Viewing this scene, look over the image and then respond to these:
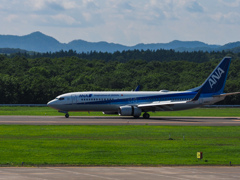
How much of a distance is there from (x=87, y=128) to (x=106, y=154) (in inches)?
736

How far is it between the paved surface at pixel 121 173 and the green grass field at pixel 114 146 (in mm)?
1781

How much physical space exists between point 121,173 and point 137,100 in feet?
159

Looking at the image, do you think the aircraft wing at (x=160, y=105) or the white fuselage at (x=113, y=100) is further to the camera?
the aircraft wing at (x=160, y=105)

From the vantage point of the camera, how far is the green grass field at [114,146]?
30609mm

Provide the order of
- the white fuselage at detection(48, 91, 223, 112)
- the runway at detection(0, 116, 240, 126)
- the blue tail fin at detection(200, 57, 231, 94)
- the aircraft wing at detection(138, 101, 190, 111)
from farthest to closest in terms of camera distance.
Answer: the blue tail fin at detection(200, 57, 231, 94) < the aircraft wing at detection(138, 101, 190, 111) < the white fuselage at detection(48, 91, 223, 112) < the runway at detection(0, 116, 240, 126)

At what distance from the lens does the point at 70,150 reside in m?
34.8

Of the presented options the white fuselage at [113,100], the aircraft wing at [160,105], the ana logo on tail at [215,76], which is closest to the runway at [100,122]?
the white fuselage at [113,100]

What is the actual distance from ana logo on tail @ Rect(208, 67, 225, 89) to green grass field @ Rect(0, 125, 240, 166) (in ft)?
78.3

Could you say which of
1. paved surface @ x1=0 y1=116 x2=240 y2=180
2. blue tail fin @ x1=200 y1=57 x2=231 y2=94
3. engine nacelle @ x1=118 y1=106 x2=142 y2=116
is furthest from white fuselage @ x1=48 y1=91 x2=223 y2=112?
paved surface @ x1=0 y1=116 x2=240 y2=180

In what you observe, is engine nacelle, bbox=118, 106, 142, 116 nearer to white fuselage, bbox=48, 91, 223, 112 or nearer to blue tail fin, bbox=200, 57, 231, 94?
white fuselage, bbox=48, 91, 223, 112

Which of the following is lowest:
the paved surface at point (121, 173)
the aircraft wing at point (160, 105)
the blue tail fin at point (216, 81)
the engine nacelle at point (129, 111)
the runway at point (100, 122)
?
the paved surface at point (121, 173)

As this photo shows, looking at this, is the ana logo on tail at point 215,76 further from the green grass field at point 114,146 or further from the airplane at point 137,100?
the green grass field at point 114,146

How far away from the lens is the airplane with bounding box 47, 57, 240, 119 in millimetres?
71062

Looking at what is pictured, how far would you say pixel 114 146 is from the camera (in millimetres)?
37312
